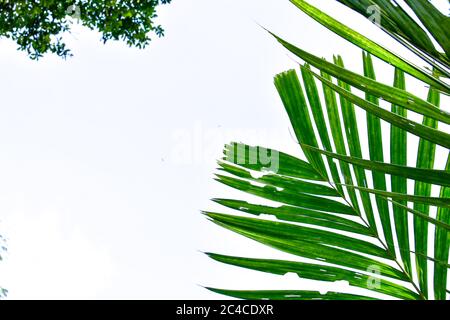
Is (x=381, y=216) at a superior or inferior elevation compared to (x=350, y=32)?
inferior

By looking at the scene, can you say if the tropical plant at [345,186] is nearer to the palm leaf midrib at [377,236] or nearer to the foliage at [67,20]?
the palm leaf midrib at [377,236]

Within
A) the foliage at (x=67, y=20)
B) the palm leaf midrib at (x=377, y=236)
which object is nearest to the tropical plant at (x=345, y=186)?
the palm leaf midrib at (x=377, y=236)

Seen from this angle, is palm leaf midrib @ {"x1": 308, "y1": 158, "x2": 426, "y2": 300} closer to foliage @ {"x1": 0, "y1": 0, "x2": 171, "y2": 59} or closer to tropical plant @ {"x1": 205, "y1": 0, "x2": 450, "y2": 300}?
tropical plant @ {"x1": 205, "y1": 0, "x2": 450, "y2": 300}

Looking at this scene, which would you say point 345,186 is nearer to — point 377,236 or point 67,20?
point 377,236

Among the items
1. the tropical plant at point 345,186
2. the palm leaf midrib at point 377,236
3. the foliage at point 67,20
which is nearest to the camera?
the tropical plant at point 345,186

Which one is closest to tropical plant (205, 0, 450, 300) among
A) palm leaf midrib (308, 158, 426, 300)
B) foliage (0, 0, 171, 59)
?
palm leaf midrib (308, 158, 426, 300)

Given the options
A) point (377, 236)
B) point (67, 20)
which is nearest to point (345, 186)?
point (377, 236)

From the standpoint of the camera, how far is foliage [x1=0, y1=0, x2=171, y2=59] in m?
6.56

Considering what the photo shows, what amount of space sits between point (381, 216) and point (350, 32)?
54 cm

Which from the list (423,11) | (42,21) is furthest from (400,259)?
(42,21)

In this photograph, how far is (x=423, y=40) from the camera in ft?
2.15

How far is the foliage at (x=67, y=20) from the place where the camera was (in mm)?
6562

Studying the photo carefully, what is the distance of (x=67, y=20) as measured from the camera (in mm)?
6777
